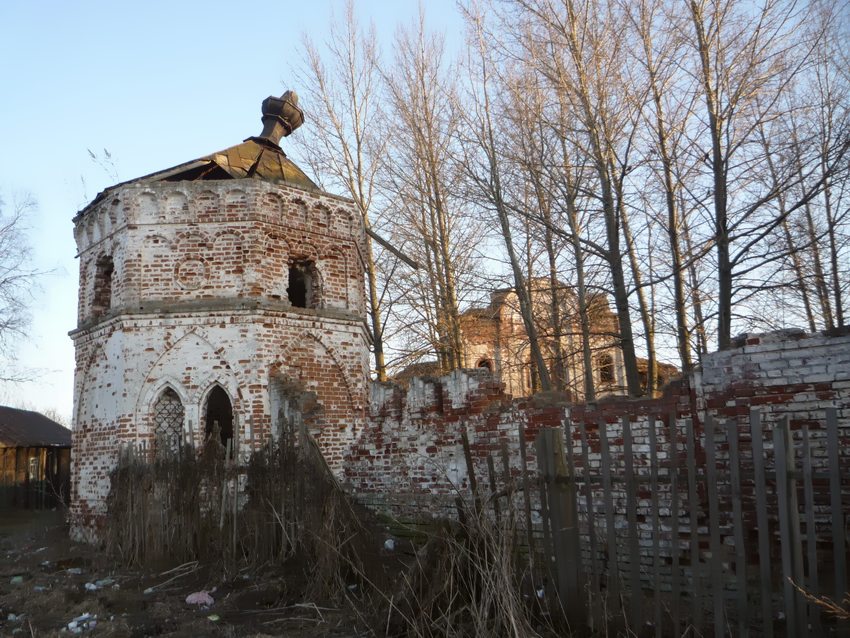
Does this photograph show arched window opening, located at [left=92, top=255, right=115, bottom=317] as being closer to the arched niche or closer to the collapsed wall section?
the arched niche

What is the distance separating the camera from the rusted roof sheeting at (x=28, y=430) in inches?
988

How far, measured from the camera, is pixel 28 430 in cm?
2744

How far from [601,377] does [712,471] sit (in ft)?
68.0

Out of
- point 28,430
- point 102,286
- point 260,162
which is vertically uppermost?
point 260,162

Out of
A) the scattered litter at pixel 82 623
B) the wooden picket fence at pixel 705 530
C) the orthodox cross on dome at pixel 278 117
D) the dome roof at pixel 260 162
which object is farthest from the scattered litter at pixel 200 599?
the orthodox cross on dome at pixel 278 117

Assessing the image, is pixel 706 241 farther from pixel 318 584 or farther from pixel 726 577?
pixel 318 584

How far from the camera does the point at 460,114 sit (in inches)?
607

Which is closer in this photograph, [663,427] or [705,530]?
[705,530]

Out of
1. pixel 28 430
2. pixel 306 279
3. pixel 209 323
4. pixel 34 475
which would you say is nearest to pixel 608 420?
pixel 209 323

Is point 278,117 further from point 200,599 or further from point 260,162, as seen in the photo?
point 200,599

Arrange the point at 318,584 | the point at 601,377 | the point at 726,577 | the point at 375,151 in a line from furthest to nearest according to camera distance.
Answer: the point at 601,377 < the point at 375,151 < the point at 318,584 < the point at 726,577

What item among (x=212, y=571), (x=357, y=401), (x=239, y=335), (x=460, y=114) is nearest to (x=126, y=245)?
(x=239, y=335)

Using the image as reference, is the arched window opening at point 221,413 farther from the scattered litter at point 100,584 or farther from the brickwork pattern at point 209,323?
the scattered litter at point 100,584

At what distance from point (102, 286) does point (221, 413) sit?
3193 mm
